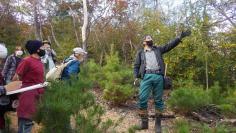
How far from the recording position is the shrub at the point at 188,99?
27.3 feet

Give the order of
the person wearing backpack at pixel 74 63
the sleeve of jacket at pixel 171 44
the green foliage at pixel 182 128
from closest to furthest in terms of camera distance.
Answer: the green foliage at pixel 182 128 < the person wearing backpack at pixel 74 63 < the sleeve of jacket at pixel 171 44

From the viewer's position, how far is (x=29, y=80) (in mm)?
4914

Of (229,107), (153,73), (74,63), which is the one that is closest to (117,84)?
(153,73)

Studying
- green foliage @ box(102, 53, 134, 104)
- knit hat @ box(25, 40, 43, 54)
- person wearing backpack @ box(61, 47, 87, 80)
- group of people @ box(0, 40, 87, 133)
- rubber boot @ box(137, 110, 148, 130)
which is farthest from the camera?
green foliage @ box(102, 53, 134, 104)

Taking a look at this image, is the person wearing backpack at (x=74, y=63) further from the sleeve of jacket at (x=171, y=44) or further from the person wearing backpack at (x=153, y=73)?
the sleeve of jacket at (x=171, y=44)

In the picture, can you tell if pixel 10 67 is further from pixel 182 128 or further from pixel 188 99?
pixel 182 128

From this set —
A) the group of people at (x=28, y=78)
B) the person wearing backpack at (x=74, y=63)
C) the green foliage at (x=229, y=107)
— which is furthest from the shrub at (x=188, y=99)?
the group of people at (x=28, y=78)

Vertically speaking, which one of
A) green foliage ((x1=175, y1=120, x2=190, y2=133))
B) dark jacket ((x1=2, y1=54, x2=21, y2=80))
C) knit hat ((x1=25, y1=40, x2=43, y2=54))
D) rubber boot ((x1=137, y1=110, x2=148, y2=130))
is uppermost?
knit hat ((x1=25, y1=40, x2=43, y2=54))

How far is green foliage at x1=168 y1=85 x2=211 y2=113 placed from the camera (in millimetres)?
8328

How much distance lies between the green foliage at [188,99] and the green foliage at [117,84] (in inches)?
40.3

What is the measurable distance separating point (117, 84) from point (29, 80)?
4434 millimetres

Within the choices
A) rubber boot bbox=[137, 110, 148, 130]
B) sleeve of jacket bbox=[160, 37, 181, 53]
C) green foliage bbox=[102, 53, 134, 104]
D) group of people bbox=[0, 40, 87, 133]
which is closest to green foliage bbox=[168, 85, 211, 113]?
green foliage bbox=[102, 53, 134, 104]

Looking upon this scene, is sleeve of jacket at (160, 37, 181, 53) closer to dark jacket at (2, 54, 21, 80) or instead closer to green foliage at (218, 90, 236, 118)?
green foliage at (218, 90, 236, 118)

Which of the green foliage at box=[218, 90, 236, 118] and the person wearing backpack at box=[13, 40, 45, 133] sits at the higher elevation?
the person wearing backpack at box=[13, 40, 45, 133]
